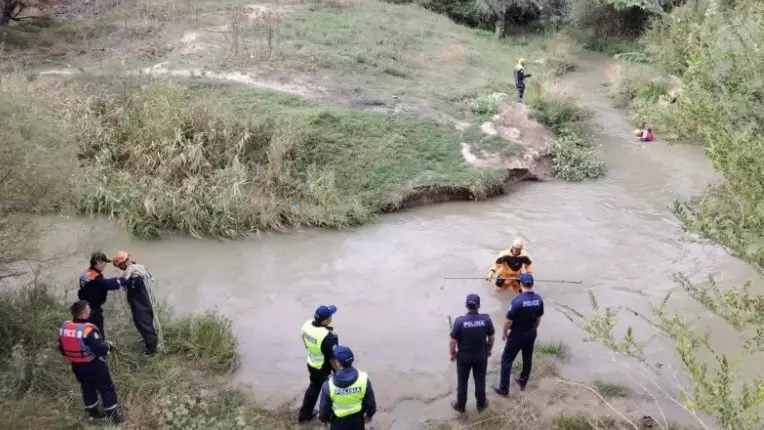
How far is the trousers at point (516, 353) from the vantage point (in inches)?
290

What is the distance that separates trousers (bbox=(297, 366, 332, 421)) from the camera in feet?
22.1

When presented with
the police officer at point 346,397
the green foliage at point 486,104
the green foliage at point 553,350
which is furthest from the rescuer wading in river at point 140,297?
the green foliage at point 486,104

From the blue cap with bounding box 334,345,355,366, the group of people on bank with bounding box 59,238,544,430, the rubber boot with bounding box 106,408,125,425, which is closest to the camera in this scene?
the blue cap with bounding box 334,345,355,366

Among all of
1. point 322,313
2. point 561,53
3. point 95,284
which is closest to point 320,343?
point 322,313

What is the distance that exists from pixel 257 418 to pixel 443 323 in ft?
10.7

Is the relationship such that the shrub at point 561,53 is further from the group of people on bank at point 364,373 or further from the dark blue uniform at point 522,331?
the group of people on bank at point 364,373

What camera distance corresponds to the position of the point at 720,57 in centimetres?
529

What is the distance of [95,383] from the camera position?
653 centimetres

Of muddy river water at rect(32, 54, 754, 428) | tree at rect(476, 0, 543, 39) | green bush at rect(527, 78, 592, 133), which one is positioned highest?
tree at rect(476, 0, 543, 39)

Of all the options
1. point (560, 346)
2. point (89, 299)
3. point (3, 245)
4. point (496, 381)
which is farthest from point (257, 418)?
point (560, 346)

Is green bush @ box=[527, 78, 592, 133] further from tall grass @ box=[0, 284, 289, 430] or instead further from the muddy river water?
tall grass @ box=[0, 284, 289, 430]

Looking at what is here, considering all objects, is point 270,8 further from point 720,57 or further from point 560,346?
point 720,57

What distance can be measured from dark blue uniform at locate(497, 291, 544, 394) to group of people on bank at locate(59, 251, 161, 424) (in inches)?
165

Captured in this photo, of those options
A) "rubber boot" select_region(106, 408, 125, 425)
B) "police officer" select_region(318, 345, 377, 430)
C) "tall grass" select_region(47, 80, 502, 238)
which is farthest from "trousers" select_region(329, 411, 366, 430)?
"tall grass" select_region(47, 80, 502, 238)
